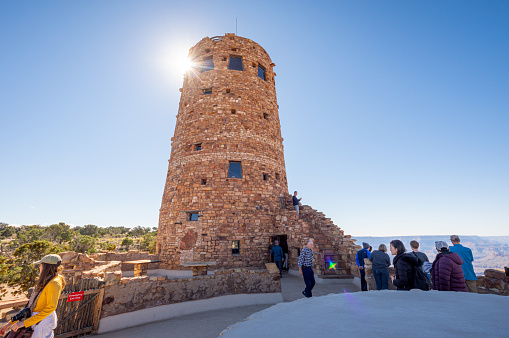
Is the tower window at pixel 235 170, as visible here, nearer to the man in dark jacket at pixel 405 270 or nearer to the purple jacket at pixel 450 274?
the man in dark jacket at pixel 405 270

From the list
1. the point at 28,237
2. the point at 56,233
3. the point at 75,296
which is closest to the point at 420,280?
the point at 75,296

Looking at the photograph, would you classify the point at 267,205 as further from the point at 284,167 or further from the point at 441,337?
the point at 441,337

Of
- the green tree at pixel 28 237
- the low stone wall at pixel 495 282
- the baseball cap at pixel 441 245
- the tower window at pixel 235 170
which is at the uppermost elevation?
the tower window at pixel 235 170

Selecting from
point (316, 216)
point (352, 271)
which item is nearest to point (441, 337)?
point (352, 271)

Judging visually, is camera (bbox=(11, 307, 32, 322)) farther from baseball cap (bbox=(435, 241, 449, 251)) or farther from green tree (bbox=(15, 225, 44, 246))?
green tree (bbox=(15, 225, 44, 246))

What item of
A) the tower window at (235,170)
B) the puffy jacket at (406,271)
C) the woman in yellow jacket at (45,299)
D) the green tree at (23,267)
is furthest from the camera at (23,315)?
the green tree at (23,267)

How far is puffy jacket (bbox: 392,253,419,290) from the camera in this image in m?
4.12

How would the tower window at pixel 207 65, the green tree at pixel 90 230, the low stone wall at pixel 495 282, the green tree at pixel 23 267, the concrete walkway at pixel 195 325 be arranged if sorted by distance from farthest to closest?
the green tree at pixel 90 230
the green tree at pixel 23 267
the tower window at pixel 207 65
the low stone wall at pixel 495 282
the concrete walkway at pixel 195 325

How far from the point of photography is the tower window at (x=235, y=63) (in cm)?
1704

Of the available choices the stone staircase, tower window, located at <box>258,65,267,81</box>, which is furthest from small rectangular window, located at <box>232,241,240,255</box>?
tower window, located at <box>258,65,267,81</box>

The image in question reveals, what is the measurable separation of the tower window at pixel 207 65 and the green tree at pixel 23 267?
1908 cm

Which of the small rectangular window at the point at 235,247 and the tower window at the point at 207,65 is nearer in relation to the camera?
the small rectangular window at the point at 235,247

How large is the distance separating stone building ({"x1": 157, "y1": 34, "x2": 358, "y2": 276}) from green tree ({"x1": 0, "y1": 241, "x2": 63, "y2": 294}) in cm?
1168

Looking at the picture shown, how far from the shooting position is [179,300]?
23.0 ft
